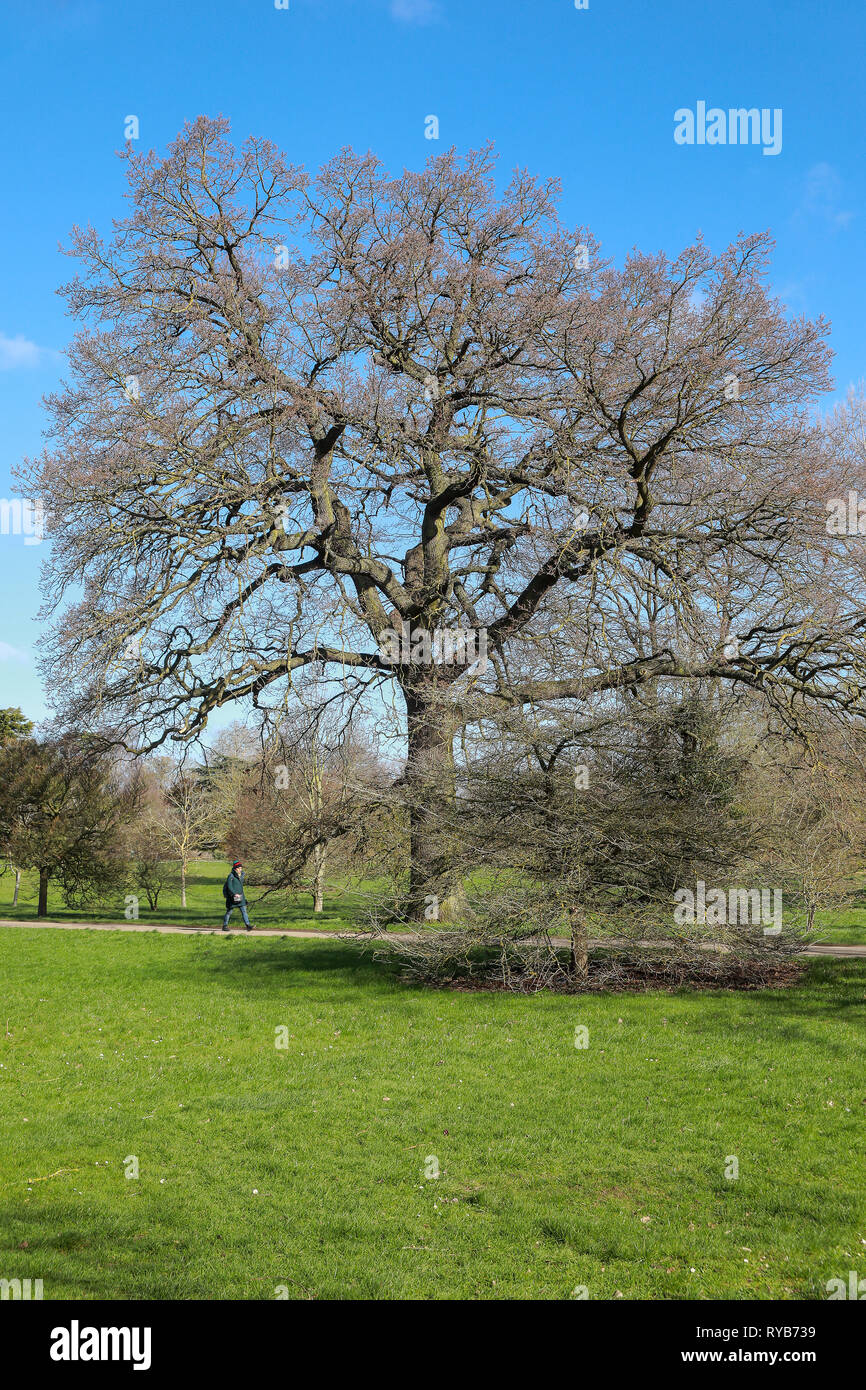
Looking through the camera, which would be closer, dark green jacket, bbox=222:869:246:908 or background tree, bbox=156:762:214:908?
dark green jacket, bbox=222:869:246:908

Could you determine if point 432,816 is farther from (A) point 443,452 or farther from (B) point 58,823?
(B) point 58,823

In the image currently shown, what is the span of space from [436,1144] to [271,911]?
22267 millimetres

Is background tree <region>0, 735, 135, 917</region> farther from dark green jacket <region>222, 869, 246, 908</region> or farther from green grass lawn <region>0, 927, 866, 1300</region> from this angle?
green grass lawn <region>0, 927, 866, 1300</region>

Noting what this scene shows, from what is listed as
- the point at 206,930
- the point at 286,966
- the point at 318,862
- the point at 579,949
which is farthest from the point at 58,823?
the point at 579,949

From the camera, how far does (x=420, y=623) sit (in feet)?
58.0

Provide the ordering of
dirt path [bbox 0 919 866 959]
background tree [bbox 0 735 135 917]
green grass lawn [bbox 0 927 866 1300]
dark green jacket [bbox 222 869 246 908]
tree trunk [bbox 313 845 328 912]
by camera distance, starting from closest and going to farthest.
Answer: green grass lawn [bbox 0 927 866 1300], dirt path [bbox 0 919 866 959], tree trunk [bbox 313 845 328 912], dark green jacket [bbox 222 869 246 908], background tree [bbox 0 735 135 917]

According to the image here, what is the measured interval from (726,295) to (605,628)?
16.8ft

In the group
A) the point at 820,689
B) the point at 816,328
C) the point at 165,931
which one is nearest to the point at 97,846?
the point at 165,931

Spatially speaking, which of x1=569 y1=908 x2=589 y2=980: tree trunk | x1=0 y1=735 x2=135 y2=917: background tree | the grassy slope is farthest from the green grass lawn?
x1=0 y1=735 x2=135 y2=917: background tree

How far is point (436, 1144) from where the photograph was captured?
7.22 meters

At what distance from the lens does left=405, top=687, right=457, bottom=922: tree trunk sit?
12867 mm

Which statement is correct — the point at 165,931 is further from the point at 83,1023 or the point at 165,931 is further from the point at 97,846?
the point at 83,1023

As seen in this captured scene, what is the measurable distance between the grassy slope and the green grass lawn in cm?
238
